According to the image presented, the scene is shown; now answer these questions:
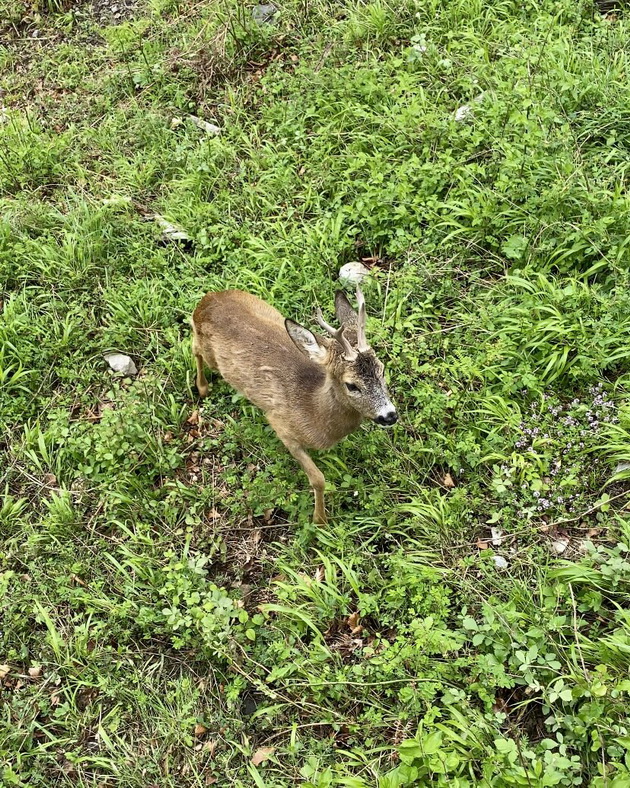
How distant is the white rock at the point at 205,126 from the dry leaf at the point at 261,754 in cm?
524

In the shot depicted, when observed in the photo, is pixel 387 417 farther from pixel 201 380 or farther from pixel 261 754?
pixel 261 754

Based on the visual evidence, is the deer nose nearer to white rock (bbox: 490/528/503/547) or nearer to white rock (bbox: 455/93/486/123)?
white rock (bbox: 490/528/503/547)

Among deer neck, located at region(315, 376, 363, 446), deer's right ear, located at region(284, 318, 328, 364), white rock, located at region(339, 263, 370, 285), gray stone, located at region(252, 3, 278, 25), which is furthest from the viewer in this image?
gray stone, located at region(252, 3, 278, 25)

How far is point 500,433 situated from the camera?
12.9 ft

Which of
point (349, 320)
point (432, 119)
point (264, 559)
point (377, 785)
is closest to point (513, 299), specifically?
point (349, 320)

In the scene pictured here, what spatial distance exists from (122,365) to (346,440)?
6.37 feet

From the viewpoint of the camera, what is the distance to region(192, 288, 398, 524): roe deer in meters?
3.55

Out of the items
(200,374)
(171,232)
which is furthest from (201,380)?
(171,232)

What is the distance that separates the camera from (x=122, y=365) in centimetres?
500

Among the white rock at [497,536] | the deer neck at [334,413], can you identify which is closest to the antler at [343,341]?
the deer neck at [334,413]

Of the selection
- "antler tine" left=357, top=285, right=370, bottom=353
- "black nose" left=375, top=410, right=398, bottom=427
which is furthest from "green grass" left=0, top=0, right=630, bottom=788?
"antler tine" left=357, top=285, right=370, bottom=353

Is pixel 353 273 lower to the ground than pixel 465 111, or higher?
lower

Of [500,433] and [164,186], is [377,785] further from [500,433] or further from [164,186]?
[164,186]

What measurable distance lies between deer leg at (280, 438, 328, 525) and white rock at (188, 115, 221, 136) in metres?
3.65
